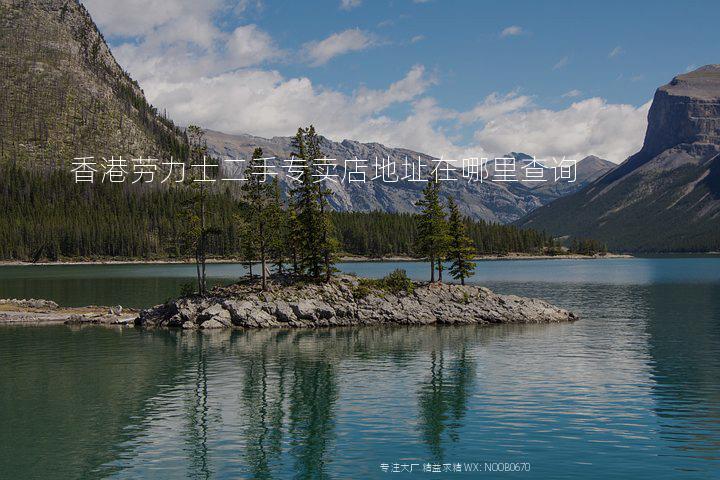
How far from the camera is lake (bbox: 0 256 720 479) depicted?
3130 cm

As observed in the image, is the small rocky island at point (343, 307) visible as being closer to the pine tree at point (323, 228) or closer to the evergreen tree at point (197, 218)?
the pine tree at point (323, 228)

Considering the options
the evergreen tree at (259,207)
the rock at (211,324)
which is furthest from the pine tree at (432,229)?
the rock at (211,324)

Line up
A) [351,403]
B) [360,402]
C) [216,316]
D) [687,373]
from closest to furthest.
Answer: [351,403], [360,402], [687,373], [216,316]

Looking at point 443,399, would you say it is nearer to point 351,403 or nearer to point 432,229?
point 351,403

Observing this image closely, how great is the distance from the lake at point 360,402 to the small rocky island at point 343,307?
17.5 feet

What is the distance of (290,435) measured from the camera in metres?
36.3

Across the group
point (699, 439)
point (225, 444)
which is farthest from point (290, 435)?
point (699, 439)

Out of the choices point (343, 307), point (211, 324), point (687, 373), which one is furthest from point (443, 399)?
point (211, 324)

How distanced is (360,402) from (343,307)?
44745mm

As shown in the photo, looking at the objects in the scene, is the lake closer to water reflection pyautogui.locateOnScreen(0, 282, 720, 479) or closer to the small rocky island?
water reflection pyautogui.locateOnScreen(0, 282, 720, 479)

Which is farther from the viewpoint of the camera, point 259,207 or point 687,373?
point 259,207

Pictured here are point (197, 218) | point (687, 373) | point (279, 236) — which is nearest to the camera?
point (687, 373)

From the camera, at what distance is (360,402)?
4322 centimetres

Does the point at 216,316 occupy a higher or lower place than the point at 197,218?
lower
